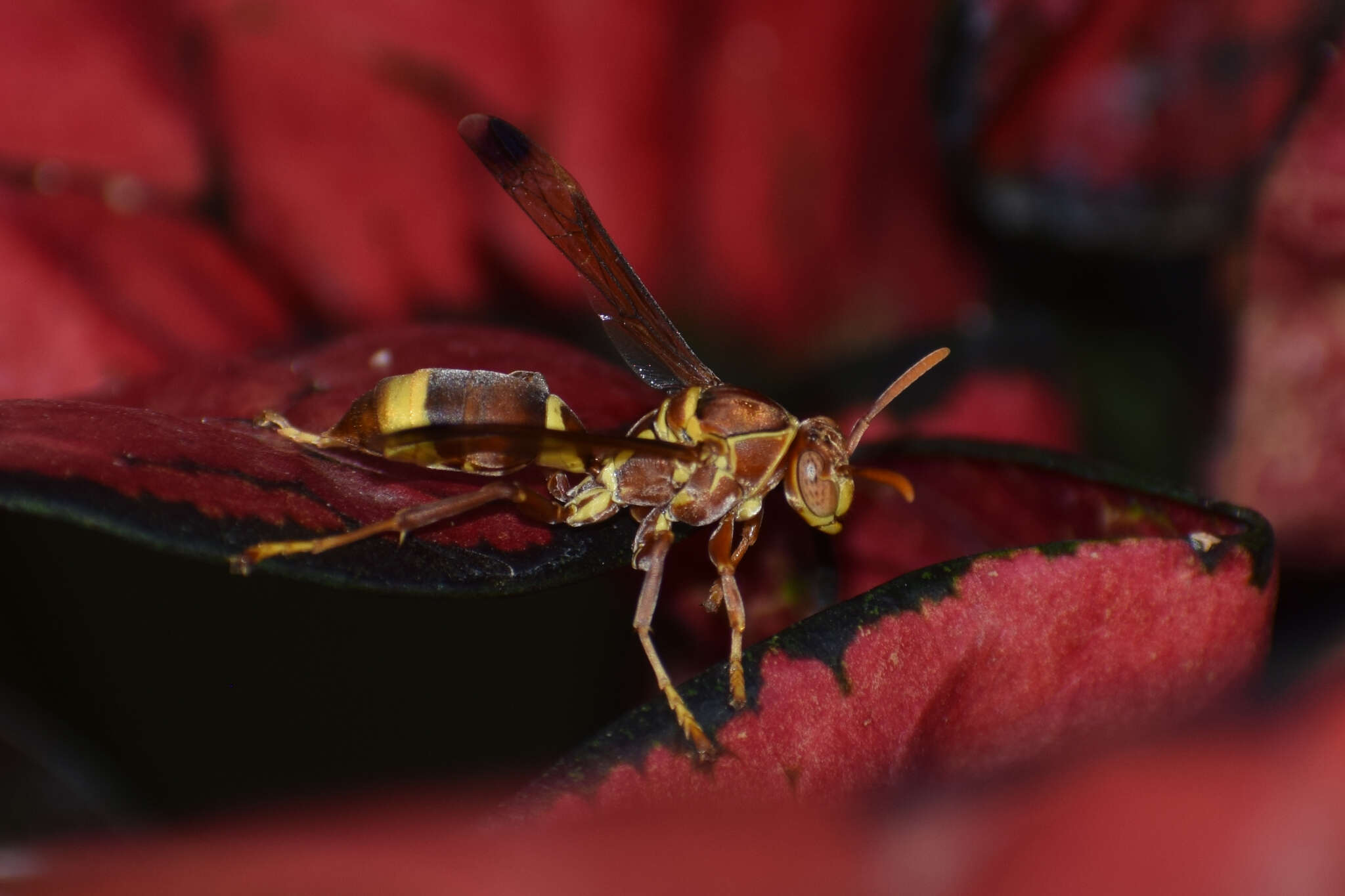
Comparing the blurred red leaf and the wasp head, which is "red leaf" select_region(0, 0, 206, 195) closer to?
the wasp head

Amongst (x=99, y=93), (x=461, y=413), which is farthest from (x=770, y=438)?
(x=99, y=93)

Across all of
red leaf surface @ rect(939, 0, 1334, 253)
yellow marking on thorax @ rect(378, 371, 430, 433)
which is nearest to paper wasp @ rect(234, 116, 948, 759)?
yellow marking on thorax @ rect(378, 371, 430, 433)

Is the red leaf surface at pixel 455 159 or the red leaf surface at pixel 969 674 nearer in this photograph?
the red leaf surface at pixel 969 674

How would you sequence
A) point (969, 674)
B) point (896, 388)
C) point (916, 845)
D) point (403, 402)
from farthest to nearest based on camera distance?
point (896, 388), point (403, 402), point (969, 674), point (916, 845)

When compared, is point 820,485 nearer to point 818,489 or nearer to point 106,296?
point 818,489

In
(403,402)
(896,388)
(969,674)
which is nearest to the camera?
(969,674)

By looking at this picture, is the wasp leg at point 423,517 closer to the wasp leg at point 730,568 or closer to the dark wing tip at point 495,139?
the wasp leg at point 730,568

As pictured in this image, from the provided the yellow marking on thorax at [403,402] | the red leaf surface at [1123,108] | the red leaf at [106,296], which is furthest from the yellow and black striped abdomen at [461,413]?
the red leaf surface at [1123,108]
